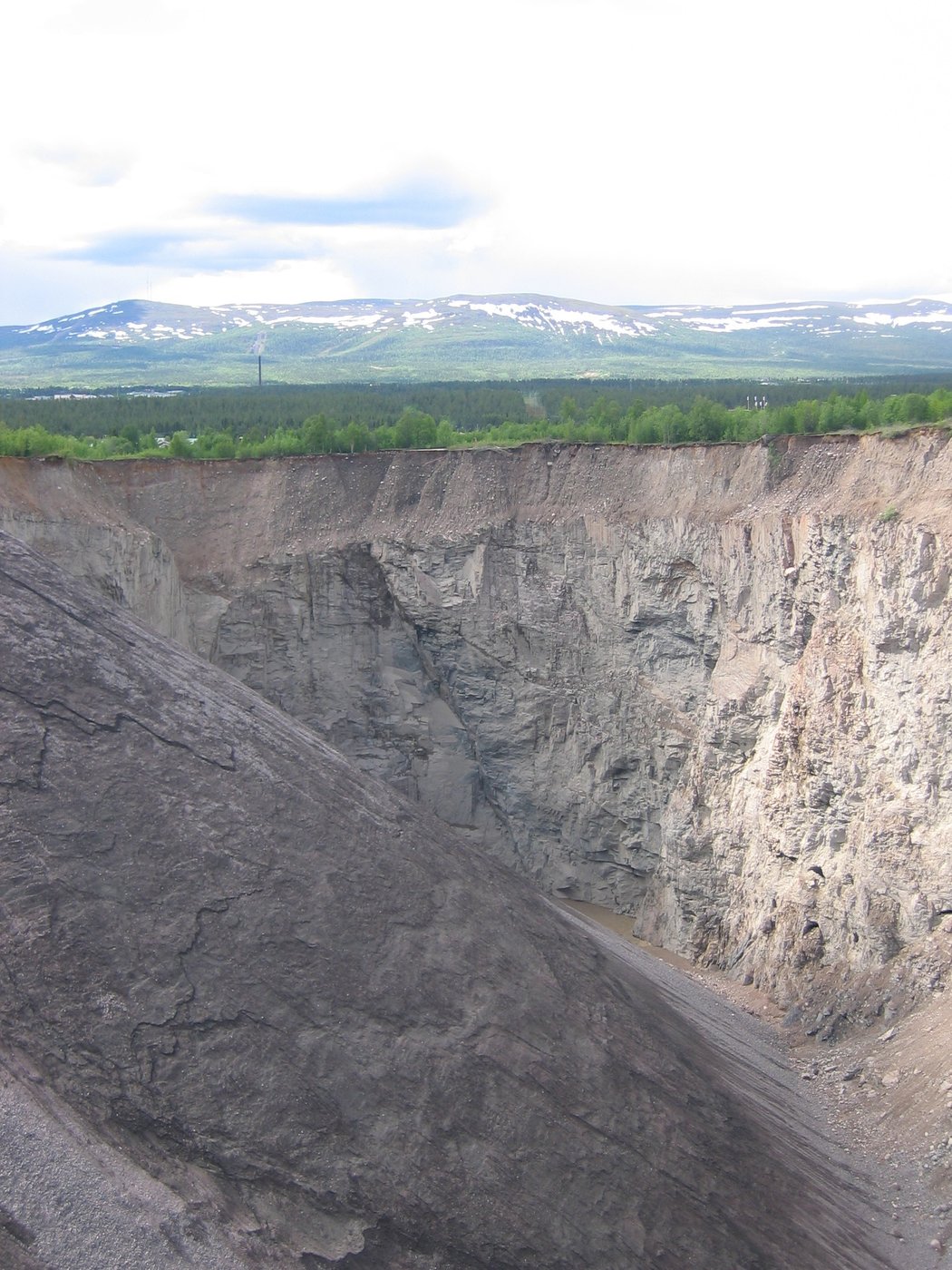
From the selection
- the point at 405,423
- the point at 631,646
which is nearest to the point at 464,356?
the point at 405,423

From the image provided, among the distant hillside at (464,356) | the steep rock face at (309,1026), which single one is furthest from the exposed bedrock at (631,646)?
the distant hillside at (464,356)

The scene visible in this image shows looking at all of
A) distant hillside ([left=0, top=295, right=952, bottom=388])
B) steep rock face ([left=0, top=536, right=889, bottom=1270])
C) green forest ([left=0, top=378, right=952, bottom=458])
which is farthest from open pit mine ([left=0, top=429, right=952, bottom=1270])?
distant hillside ([left=0, top=295, right=952, bottom=388])

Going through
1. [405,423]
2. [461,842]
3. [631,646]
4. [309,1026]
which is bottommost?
[309,1026]

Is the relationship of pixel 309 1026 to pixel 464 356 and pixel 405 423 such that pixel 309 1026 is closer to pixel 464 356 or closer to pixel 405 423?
pixel 405 423

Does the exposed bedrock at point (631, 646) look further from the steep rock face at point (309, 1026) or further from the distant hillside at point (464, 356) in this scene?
the distant hillside at point (464, 356)

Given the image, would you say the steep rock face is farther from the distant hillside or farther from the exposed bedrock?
the distant hillside

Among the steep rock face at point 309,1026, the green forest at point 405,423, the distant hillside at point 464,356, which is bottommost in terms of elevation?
the steep rock face at point 309,1026
